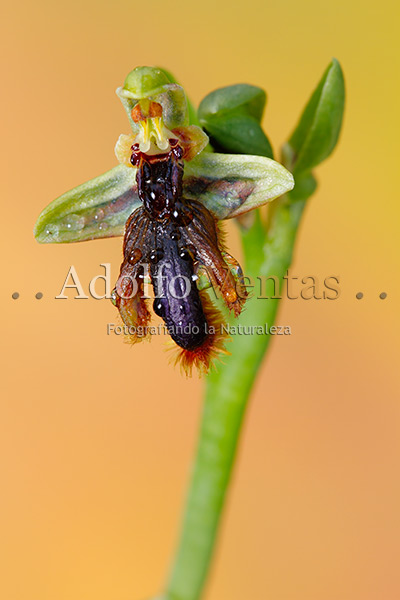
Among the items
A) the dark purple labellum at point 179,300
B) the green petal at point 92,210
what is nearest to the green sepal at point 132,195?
the green petal at point 92,210

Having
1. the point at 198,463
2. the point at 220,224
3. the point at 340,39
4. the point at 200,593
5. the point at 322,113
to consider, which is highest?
the point at 340,39

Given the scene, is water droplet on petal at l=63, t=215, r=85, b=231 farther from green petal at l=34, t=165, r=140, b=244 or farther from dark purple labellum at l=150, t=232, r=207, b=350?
dark purple labellum at l=150, t=232, r=207, b=350

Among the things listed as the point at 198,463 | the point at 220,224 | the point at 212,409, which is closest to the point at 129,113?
the point at 220,224

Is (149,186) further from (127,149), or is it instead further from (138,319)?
(138,319)

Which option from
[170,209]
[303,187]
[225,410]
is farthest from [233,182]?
[225,410]

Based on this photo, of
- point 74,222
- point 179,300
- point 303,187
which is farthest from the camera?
→ point 303,187

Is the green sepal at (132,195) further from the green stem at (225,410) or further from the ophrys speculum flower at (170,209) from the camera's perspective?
the green stem at (225,410)

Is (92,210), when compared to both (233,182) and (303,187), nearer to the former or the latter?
(233,182)
